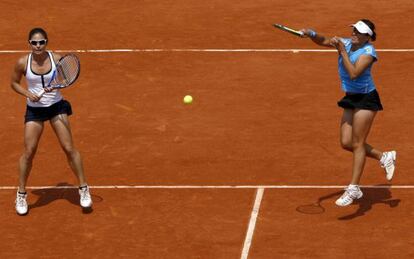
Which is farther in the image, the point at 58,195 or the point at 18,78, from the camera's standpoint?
the point at 58,195

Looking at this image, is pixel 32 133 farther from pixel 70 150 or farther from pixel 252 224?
pixel 252 224

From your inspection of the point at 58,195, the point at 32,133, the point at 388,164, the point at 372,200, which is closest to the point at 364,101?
the point at 388,164

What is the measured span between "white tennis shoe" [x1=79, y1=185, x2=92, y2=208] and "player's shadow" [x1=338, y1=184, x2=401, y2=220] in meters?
3.25

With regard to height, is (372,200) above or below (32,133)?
below

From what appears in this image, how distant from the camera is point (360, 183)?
14719mm

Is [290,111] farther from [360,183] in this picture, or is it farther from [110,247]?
[110,247]

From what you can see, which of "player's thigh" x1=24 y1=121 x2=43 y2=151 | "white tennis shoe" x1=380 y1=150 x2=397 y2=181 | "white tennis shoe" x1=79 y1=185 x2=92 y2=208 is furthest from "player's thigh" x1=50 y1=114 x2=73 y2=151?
"white tennis shoe" x1=380 y1=150 x2=397 y2=181

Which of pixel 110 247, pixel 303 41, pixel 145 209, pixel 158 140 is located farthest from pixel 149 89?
pixel 110 247

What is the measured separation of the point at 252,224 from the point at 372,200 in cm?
181

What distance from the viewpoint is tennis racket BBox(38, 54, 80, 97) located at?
43.9 feet

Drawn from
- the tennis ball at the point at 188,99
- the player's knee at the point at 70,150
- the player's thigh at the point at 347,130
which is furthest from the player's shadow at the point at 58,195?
the tennis ball at the point at 188,99

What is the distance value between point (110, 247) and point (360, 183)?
3908mm

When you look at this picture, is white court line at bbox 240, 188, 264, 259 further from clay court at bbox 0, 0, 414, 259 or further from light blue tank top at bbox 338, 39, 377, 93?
light blue tank top at bbox 338, 39, 377, 93

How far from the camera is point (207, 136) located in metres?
16.8
